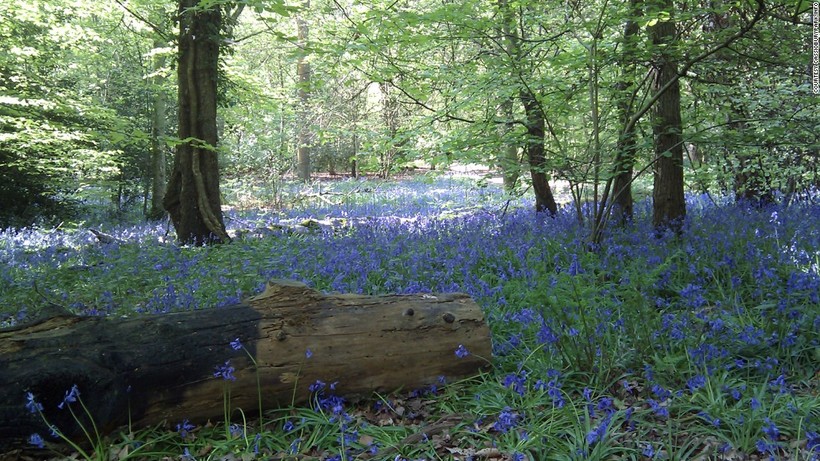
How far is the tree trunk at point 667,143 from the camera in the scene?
5.90 meters

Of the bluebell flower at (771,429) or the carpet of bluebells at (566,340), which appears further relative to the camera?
the carpet of bluebells at (566,340)

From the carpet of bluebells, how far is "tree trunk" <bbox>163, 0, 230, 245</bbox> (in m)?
1.60

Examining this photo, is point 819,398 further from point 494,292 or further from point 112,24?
point 112,24

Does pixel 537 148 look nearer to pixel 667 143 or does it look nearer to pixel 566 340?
pixel 667 143

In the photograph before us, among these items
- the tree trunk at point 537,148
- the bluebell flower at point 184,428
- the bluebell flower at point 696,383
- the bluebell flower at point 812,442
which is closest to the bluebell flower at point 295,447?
the bluebell flower at point 184,428

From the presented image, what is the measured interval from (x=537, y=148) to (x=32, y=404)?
6129 millimetres

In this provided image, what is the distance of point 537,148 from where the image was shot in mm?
7164

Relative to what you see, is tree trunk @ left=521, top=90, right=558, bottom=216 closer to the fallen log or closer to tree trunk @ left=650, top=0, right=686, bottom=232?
tree trunk @ left=650, top=0, right=686, bottom=232

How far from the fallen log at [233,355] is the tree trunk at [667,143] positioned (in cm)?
374

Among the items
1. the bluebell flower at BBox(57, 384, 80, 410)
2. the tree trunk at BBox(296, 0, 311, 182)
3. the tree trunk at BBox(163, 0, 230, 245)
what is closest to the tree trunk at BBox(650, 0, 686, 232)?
the bluebell flower at BBox(57, 384, 80, 410)

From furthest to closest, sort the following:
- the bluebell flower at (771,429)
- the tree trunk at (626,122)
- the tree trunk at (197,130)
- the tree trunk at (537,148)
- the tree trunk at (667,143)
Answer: the tree trunk at (197,130) → the tree trunk at (537,148) → the tree trunk at (667,143) → the tree trunk at (626,122) → the bluebell flower at (771,429)

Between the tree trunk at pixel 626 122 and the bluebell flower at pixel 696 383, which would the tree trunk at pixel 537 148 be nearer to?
the tree trunk at pixel 626 122

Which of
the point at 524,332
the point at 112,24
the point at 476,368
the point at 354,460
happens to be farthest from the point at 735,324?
the point at 112,24

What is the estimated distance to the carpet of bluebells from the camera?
2592mm
